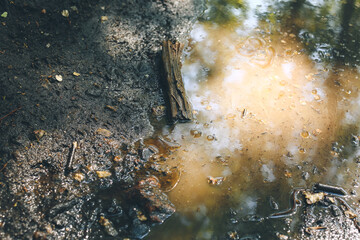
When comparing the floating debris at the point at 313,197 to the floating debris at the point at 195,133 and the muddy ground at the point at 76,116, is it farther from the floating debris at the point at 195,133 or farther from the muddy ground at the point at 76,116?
the muddy ground at the point at 76,116

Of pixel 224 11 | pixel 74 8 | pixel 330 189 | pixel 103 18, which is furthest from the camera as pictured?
pixel 224 11

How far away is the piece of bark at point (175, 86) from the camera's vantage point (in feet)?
9.45

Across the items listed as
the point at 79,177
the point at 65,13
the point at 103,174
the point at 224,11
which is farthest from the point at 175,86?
the point at 224,11

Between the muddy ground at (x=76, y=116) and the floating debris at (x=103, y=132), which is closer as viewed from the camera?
the muddy ground at (x=76, y=116)

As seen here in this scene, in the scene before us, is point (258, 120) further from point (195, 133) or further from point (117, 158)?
point (117, 158)

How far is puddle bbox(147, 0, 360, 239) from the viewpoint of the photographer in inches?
91.6

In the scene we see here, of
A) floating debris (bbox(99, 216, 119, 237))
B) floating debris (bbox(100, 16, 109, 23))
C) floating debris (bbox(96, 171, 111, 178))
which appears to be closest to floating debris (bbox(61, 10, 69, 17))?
floating debris (bbox(100, 16, 109, 23))

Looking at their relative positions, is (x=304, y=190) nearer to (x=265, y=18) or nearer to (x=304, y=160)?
(x=304, y=160)

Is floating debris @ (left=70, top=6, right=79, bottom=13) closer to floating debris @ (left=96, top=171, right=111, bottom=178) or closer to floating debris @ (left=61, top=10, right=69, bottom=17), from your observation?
floating debris @ (left=61, top=10, right=69, bottom=17)

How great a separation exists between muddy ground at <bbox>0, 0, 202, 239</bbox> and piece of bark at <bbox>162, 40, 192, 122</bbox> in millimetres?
156

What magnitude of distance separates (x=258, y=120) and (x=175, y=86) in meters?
1.05

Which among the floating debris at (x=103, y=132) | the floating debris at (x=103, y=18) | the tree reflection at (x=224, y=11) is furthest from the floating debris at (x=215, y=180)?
the tree reflection at (x=224, y=11)

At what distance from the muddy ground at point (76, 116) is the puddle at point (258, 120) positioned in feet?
1.35

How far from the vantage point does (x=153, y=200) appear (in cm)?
219
